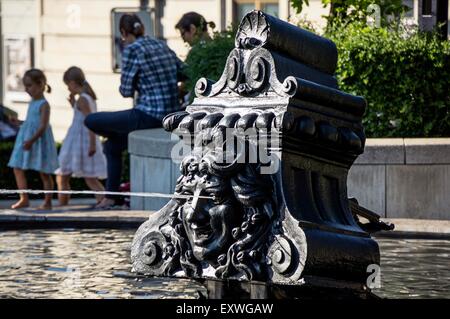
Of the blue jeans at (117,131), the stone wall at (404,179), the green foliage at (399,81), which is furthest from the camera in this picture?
the blue jeans at (117,131)

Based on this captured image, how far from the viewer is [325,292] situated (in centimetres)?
557

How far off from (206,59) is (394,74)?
5.92 feet

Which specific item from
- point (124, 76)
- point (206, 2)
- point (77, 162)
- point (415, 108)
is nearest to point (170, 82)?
point (124, 76)

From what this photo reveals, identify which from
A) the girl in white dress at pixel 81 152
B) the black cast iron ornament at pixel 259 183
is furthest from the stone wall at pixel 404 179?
the black cast iron ornament at pixel 259 183

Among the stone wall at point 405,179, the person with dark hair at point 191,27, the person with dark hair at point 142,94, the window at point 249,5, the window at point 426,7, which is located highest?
the window at point 249,5

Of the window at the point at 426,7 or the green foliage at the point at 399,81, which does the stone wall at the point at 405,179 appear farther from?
the window at the point at 426,7

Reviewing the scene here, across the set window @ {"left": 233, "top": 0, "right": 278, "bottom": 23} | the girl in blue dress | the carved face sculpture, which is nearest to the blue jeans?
the girl in blue dress

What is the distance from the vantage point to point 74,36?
2864cm

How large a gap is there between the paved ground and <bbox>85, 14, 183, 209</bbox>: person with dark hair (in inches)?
56.0

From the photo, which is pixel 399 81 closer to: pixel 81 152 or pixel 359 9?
pixel 359 9

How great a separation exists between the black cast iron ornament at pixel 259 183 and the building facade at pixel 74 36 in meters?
19.6

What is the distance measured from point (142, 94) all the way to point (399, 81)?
2.55 meters

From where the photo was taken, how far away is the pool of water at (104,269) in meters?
7.20

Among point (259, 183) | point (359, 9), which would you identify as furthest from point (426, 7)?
point (259, 183)
